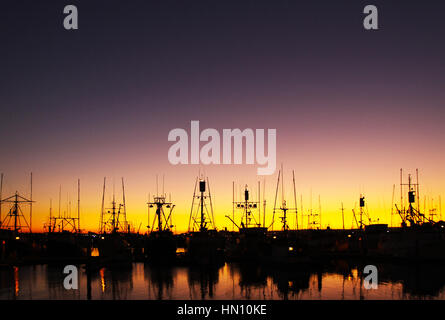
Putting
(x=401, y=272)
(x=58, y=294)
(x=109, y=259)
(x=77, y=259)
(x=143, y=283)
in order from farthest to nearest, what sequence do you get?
(x=77, y=259) < (x=109, y=259) < (x=401, y=272) < (x=143, y=283) < (x=58, y=294)

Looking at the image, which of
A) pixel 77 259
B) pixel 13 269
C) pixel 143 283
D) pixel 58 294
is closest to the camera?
pixel 58 294

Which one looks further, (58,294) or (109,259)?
(109,259)

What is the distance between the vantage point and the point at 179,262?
6812cm

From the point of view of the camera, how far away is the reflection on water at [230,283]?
37750mm

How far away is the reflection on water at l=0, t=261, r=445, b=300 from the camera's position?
37750 millimetres

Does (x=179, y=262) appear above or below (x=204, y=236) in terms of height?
below

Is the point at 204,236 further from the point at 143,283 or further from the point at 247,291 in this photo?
the point at 247,291

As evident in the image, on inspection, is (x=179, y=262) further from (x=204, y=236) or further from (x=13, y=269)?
(x=13, y=269)

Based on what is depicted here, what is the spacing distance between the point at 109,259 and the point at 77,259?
9867mm

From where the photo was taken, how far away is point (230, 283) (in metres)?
46.2

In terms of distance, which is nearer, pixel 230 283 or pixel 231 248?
pixel 230 283
